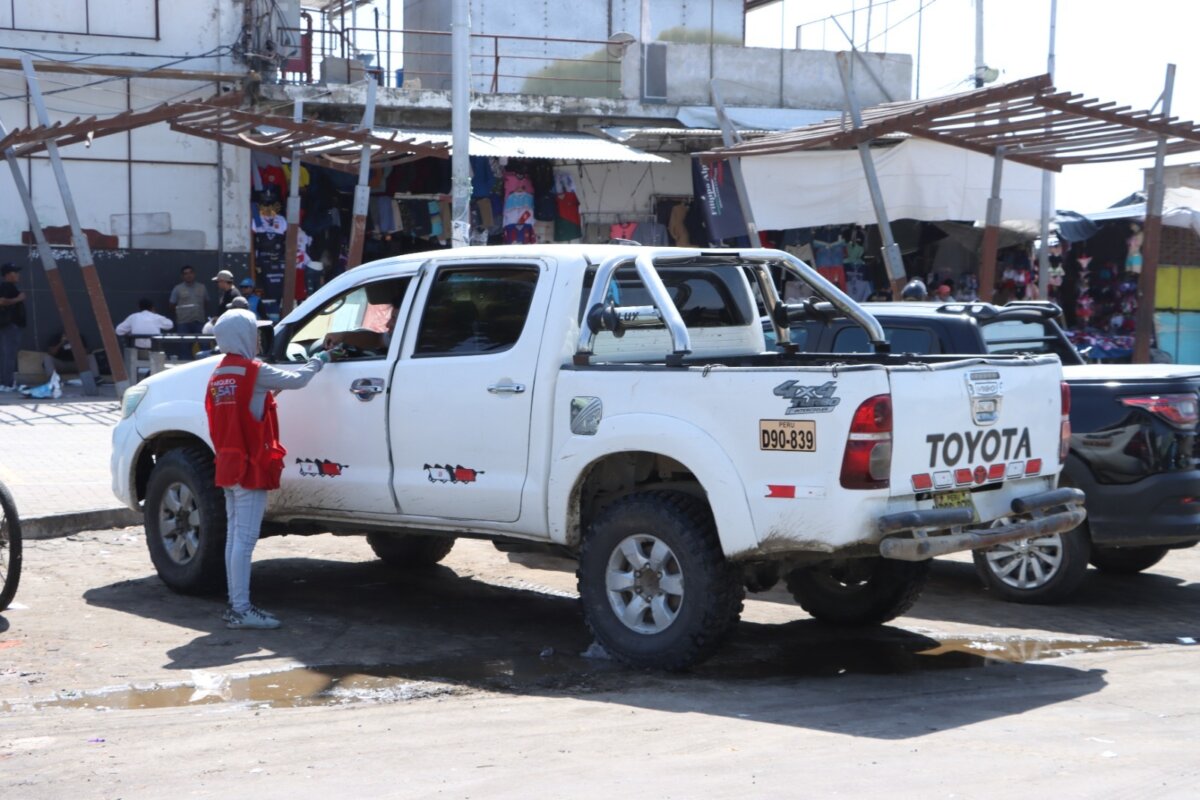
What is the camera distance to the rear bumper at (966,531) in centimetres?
634

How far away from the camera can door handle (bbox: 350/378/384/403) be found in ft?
26.2

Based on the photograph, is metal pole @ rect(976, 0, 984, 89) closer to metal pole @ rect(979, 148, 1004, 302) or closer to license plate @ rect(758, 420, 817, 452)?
metal pole @ rect(979, 148, 1004, 302)

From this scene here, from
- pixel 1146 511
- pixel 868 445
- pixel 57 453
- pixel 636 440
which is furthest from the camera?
pixel 57 453

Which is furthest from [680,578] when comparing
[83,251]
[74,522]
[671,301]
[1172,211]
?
[1172,211]

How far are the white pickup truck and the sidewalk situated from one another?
6.14 feet

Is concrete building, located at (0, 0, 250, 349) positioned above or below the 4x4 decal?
above

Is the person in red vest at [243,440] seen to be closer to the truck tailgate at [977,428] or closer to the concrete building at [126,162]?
the truck tailgate at [977,428]

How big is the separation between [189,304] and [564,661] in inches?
591

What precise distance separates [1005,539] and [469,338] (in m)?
2.89

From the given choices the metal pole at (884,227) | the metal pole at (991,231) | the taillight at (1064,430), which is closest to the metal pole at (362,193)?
the metal pole at (884,227)

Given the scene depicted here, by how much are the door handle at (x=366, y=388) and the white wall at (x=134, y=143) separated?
14.8m

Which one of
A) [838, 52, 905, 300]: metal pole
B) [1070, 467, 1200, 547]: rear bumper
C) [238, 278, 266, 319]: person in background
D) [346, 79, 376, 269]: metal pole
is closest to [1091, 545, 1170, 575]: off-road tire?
[1070, 467, 1200, 547]: rear bumper

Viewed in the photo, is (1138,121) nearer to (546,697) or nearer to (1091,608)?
(1091,608)

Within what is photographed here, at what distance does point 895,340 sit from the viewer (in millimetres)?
9398
